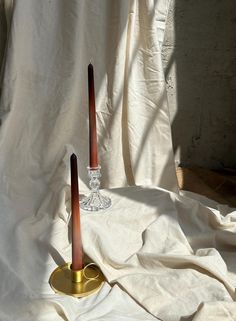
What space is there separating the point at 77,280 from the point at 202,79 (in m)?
1.28

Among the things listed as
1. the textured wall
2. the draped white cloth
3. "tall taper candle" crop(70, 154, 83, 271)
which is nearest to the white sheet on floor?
the draped white cloth

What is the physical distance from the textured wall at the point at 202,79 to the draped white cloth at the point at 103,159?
0.20m

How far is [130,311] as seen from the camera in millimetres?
1151

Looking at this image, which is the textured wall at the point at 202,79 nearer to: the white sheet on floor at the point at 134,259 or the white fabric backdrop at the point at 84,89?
the white fabric backdrop at the point at 84,89

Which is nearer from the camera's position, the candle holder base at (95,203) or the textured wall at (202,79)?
the candle holder base at (95,203)

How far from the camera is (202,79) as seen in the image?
82.0 inches

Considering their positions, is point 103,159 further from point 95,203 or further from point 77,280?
point 77,280

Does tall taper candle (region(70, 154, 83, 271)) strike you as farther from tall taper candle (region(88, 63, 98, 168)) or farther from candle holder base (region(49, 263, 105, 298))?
tall taper candle (region(88, 63, 98, 168))

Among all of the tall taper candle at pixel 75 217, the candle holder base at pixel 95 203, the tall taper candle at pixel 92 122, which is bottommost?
the candle holder base at pixel 95 203

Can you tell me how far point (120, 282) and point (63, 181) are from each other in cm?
60

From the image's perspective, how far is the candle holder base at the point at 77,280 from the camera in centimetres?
116

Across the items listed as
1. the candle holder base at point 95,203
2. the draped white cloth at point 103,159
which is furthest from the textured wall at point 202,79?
the candle holder base at point 95,203

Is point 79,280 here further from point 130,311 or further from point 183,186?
point 183,186

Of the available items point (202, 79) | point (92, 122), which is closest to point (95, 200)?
point (92, 122)
